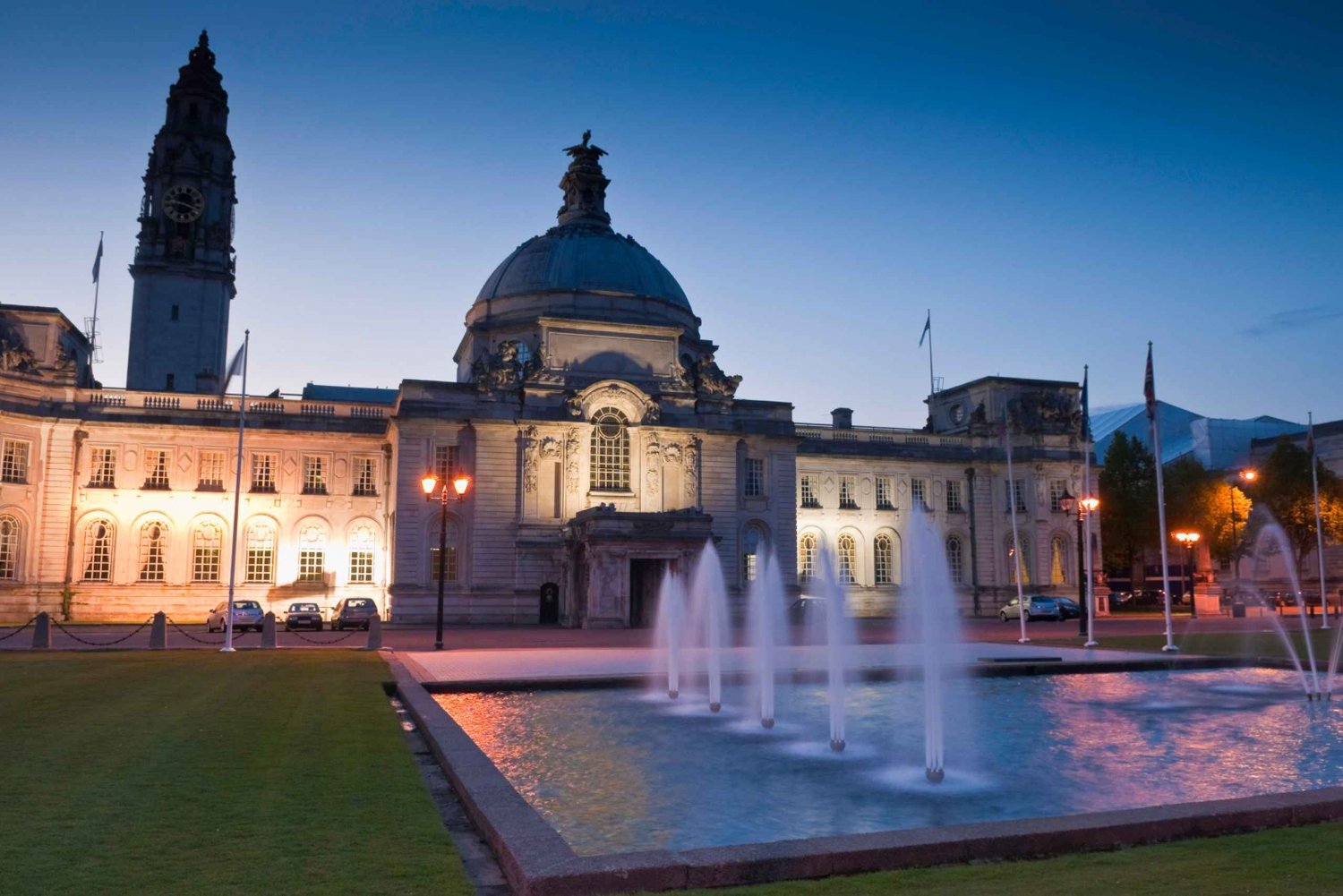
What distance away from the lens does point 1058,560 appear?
226ft

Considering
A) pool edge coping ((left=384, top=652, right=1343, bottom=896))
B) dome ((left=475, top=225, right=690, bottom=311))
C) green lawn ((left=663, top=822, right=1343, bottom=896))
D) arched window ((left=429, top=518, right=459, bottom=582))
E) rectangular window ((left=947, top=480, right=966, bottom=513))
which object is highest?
dome ((left=475, top=225, right=690, bottom=311))


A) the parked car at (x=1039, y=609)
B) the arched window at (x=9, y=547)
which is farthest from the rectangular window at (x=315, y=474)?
the parked car at (x=1039, y=609)

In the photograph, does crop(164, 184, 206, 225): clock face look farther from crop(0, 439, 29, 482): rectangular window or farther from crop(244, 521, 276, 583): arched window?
crop(244, 521, 276, 583): arched window

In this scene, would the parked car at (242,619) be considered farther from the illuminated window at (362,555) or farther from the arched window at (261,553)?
the illuminated window at (362,555)

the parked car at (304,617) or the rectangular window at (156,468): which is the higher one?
the rectangular window at (156,468)

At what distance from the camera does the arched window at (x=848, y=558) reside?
67.9 metres

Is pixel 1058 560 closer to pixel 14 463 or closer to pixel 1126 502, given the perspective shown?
pixel 1126 502

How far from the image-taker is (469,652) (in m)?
32.9

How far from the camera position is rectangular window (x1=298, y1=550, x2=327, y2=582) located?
190ft

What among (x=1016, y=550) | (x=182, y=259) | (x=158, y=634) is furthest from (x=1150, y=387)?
(x=182, y=259)

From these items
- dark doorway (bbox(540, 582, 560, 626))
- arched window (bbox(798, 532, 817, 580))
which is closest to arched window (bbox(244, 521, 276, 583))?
dark doorway (bbox(540, 582, 560, 626))

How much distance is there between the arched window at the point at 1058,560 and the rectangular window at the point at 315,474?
45232 mm

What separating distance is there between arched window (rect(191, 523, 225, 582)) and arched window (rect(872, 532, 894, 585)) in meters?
39.2

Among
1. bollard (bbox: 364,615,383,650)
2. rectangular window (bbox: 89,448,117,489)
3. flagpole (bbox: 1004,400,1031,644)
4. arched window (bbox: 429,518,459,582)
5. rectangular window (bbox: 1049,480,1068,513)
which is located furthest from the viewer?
rectangular window (bbox: 1049,480,1068,513)
